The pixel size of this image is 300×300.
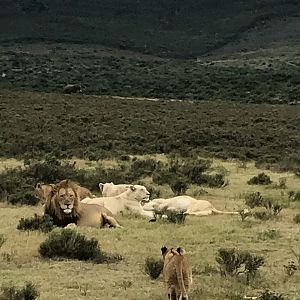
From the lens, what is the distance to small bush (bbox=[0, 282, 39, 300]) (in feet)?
25.7

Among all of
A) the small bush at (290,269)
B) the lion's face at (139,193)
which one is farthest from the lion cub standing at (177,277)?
the lion's face at (139,193)

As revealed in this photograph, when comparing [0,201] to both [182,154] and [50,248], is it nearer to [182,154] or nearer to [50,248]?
[50,248]

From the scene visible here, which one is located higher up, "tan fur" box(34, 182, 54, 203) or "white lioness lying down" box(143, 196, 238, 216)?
"tan fur" box(34, 182, 54, 203)

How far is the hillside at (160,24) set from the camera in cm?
11838

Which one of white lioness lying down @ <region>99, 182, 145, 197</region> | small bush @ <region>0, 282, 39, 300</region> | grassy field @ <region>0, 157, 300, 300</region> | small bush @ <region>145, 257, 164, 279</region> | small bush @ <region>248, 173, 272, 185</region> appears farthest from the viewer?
small bush @ <region>248, 173, 272, 185</region>

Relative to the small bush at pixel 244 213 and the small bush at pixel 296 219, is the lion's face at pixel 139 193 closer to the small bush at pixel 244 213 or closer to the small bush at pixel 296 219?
the small bush at pixel 244 213

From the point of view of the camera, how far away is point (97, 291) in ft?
28.1

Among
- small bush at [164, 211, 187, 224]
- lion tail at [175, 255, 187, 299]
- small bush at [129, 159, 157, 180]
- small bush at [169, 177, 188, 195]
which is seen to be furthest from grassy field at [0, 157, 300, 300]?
small bush at [129, 159, 157, 180]

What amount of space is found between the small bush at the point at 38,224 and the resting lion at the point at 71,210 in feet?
0.74

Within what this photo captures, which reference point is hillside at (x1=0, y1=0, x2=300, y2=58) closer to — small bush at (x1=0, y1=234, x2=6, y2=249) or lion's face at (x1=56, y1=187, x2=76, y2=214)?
lion's face at (x1=56, y1=187, x2=76, y2=214)

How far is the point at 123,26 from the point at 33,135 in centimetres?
10685

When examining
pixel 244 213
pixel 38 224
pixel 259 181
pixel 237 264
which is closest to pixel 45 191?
pixel 38 224

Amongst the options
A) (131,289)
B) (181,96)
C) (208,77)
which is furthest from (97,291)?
(208,77)

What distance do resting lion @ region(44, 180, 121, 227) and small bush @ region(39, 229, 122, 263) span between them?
157 cm
